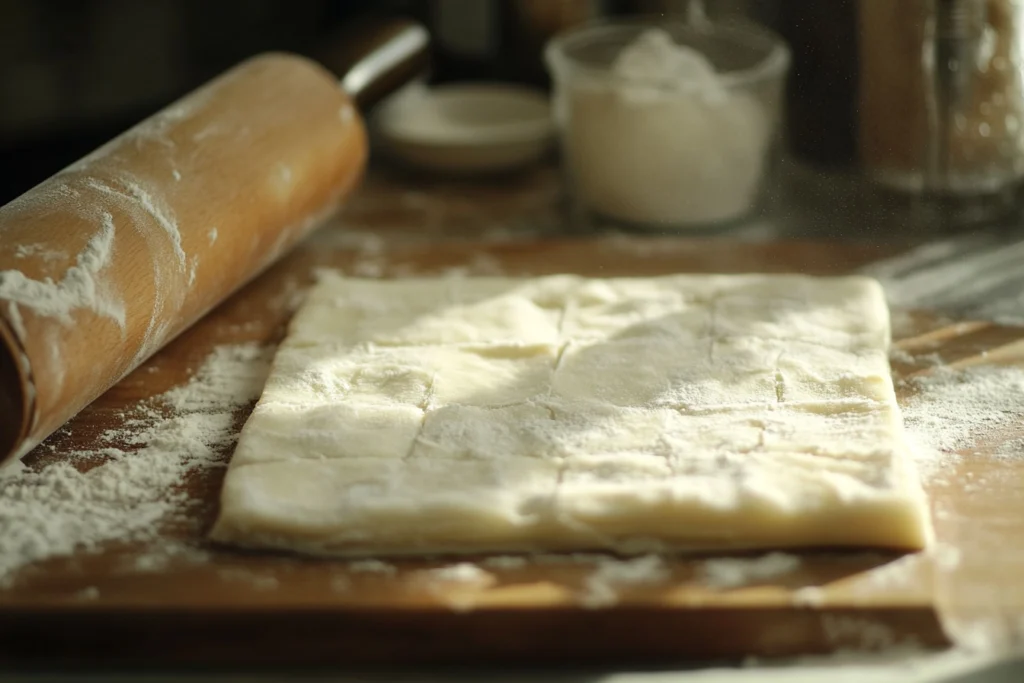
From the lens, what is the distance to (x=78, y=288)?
49.4 inches

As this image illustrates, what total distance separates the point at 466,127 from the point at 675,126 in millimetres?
565

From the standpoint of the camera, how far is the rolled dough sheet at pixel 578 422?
A: 3.59 feet

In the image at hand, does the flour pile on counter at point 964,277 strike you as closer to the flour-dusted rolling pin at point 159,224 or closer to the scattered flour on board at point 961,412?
the scattered flour on board at point 961,412

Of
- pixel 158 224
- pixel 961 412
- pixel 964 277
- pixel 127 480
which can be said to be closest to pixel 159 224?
pixel 158 224

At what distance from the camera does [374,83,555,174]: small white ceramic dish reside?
208cm

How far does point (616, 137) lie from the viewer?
5.91 feet

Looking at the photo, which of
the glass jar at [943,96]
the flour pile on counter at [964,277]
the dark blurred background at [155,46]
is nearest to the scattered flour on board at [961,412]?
the flour pile on counter at [964,277]

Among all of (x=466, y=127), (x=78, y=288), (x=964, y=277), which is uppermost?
(x=78, y=288)

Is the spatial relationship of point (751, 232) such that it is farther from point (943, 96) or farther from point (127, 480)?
point (127, 480)

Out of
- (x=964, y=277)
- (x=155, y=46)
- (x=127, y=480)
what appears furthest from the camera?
(x=155, y=46)

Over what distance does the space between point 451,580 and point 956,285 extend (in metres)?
0.94

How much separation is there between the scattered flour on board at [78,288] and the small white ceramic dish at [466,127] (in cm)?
84

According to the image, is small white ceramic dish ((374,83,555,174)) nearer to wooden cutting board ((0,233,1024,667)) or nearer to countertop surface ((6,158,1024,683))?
countertop surface ((6,158,1024,683))

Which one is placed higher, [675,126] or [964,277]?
[675,126]
